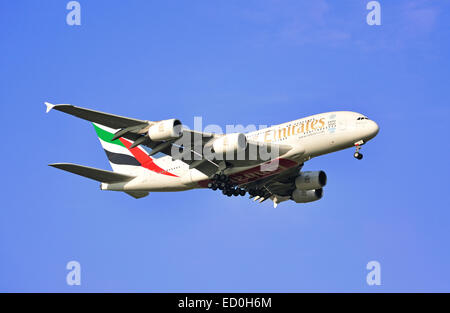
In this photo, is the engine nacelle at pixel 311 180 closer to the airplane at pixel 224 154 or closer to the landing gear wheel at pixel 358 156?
the airplane at pixel 224 154

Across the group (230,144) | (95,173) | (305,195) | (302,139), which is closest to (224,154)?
(230,144)

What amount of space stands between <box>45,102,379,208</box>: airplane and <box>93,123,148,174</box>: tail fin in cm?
10

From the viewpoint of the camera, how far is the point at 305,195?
5066cm

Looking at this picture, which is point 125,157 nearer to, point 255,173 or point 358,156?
point 255,173

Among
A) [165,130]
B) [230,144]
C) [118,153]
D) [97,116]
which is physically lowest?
[230,144]

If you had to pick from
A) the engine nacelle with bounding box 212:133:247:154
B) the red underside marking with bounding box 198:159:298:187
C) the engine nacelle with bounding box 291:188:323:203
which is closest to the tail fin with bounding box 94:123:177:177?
the red underside marking with bounding box 198:159:298:187

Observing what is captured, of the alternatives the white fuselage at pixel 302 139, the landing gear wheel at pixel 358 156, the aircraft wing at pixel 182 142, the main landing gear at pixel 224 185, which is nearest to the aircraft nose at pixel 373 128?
the white fuselage at pixel 302 139

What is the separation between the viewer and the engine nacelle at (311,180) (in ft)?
159

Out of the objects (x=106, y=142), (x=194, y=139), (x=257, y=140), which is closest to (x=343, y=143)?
(x=257, y=140)

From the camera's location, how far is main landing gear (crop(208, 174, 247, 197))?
44719 mm

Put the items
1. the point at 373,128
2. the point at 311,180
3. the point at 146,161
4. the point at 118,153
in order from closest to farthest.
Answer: the point at 373,128 → the point at 146,161 → the point at 311,180 → the point at 118,153

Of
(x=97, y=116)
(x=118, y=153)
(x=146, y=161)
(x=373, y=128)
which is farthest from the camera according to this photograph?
(x=118, y=153)

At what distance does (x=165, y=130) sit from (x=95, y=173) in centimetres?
833

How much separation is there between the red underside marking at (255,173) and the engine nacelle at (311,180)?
3.95m
